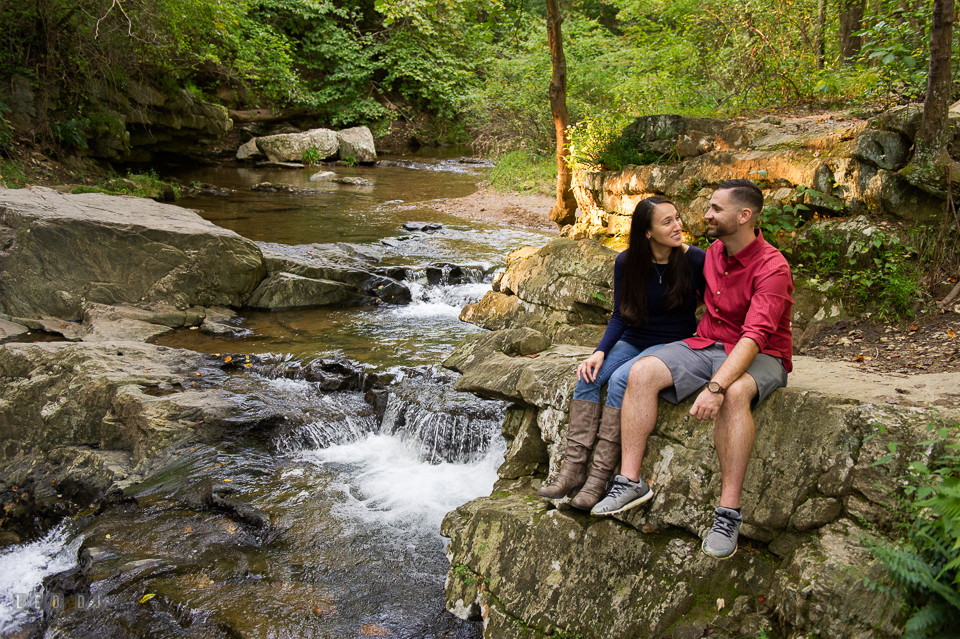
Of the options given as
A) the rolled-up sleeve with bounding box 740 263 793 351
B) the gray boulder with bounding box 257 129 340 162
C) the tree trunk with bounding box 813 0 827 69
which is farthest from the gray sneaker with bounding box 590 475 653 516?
the gray boulder with bounding box 257 129 340 162

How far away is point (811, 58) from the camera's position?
9.70 meters

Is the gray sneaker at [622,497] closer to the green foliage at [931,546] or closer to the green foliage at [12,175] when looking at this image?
→ the green foliage at [931,546]

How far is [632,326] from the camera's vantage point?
3.97 meters

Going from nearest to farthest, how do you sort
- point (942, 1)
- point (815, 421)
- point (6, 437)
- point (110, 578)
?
point (815, 421) < point (110, 578) < point (942, 1) < point (6, 437)

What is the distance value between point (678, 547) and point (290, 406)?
15.4 feet

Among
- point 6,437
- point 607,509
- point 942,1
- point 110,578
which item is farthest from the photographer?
point 6,437

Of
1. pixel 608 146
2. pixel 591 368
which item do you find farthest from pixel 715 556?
pixel 608 146

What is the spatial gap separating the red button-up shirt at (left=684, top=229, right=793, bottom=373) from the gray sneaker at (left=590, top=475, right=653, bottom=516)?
87 cm

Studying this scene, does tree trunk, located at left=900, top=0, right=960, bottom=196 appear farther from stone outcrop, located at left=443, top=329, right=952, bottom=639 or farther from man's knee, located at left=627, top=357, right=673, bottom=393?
man's knee, located at left=627, top=357, right=673, bottom=393

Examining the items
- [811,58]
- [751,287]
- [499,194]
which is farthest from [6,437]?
[499,194]

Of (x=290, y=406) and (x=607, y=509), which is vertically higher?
(x=607, y=509)

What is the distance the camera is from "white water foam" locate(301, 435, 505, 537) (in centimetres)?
549

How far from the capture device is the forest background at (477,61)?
9250 mm

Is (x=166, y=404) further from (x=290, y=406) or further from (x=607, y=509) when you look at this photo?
(x=607, y=509)
